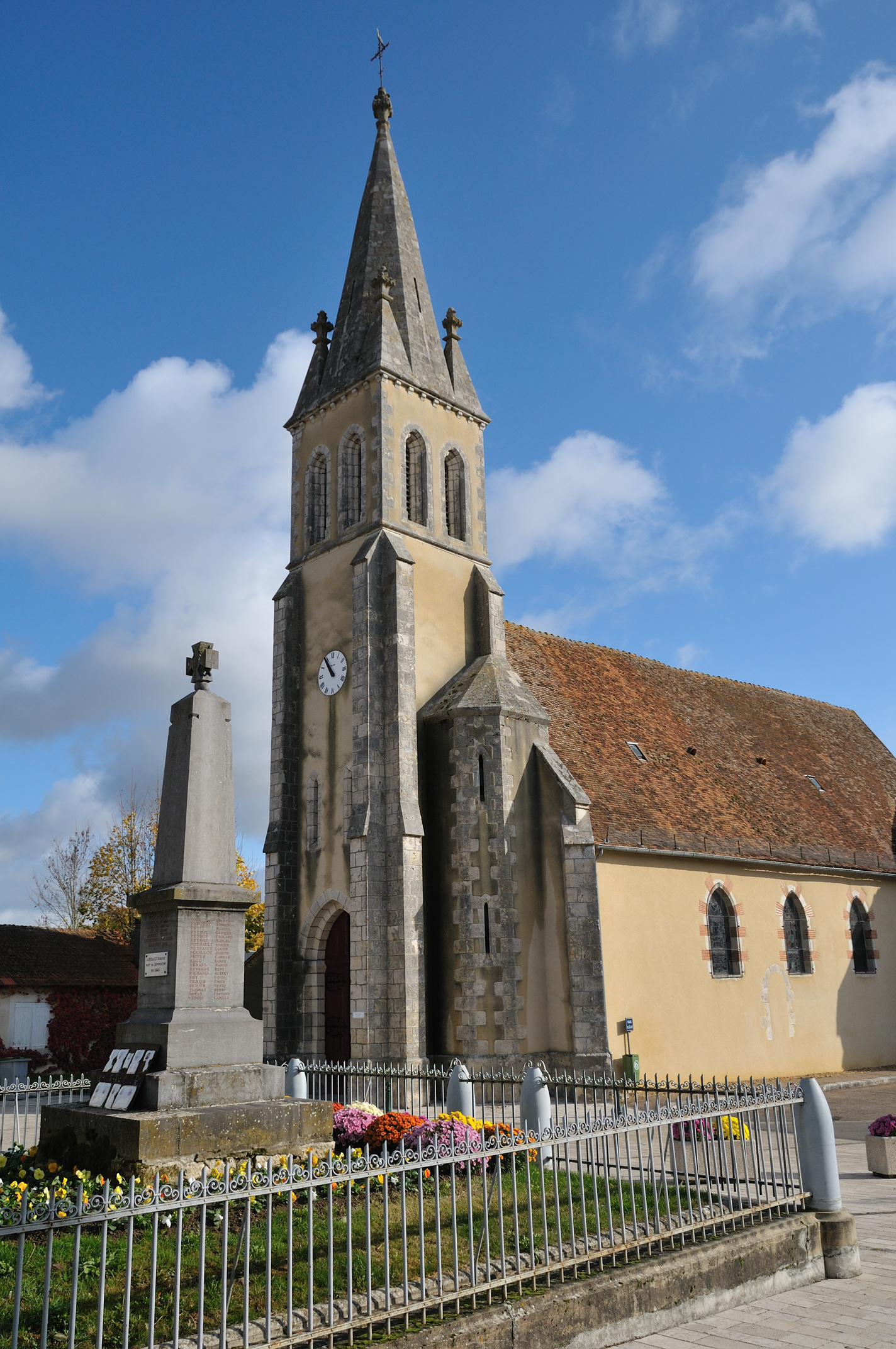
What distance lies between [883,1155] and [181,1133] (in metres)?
8.21

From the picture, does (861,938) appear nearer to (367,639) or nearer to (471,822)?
(471,822)

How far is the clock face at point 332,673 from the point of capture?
20703 millimetres

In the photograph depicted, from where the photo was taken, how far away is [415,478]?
2230cm

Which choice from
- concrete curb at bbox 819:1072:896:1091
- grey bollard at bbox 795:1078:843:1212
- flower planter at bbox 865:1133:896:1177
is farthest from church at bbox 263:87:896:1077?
grey bollard at bbox 795:1078:843:1212

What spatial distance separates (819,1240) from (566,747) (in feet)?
46.1

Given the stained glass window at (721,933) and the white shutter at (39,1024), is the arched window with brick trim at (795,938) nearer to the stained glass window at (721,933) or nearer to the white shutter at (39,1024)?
the stained glass window at (721,933)

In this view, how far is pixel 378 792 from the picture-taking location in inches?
742

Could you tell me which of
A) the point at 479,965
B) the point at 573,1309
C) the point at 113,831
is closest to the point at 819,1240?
the point at 573,1309

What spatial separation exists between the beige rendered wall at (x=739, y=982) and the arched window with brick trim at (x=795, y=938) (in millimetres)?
219

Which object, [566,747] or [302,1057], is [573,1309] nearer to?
[302,1057]

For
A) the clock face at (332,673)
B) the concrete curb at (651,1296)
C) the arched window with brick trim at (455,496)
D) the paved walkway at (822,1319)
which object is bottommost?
the paved walkway at (822,1319)

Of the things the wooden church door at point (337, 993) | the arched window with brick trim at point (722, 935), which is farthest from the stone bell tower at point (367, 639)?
the arched window with brick trim at point (722, 935)

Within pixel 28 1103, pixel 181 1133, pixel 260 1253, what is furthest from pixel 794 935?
pixel 260 1253

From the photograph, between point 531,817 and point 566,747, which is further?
point 566,747
